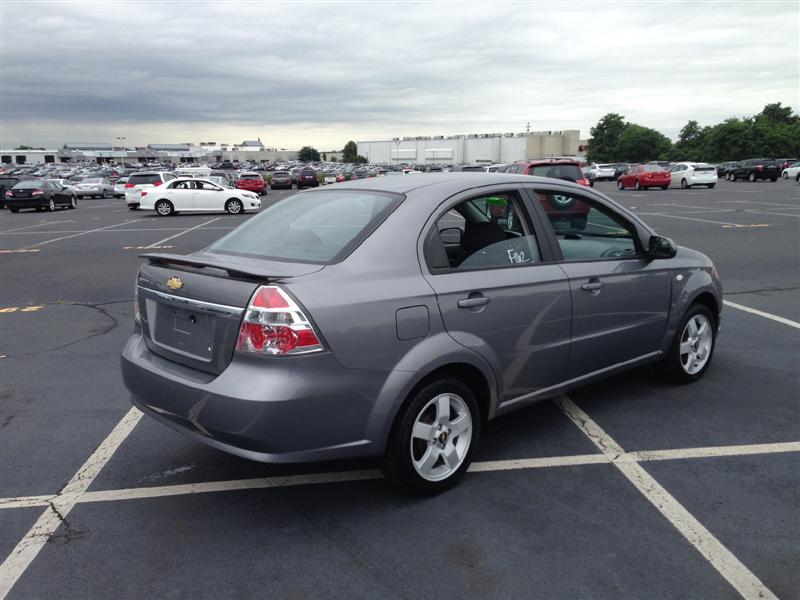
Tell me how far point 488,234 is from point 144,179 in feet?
101

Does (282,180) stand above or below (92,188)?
above

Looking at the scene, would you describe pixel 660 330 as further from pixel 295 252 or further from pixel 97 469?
pixel 97 469

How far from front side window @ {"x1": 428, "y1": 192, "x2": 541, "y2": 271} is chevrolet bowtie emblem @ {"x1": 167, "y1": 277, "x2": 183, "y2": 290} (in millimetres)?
1411

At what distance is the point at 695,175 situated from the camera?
37938 mm

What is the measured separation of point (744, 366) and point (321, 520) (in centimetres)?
412

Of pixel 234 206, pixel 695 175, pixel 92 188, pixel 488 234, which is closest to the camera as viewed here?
pixel 488 234

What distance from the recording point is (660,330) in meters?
4.76

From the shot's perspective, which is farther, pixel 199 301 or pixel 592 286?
pixel 592 286

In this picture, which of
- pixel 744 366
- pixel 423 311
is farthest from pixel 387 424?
pixel 744 366

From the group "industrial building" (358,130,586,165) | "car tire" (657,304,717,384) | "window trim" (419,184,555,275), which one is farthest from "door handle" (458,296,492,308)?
"industrial building" (358,130,586,165)

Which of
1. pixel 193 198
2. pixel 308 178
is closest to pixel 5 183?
pixel 193 198

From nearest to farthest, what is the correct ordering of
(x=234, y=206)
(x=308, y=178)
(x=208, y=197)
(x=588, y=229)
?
(x=588, y=229), (x=208, y=197), (x=234, y=206), (x=308, y=178)

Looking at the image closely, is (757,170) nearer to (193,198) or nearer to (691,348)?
(193,198)

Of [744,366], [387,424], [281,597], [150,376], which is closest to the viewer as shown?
[281,597]
